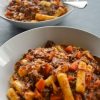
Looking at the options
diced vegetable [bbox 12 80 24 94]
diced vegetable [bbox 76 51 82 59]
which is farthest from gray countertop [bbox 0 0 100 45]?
diced vegetable [bbox 12 80 24 94]

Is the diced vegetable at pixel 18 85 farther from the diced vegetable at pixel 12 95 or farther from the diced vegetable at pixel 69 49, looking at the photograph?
A: the diced vegetable at pixel 69 49

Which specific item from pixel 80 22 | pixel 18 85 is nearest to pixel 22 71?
pixel 18 85

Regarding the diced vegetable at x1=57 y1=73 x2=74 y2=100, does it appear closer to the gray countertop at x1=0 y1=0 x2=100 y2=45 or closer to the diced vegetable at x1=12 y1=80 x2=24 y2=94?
the diced vegetable at x1=12 y1=80 x2=24 y2=94

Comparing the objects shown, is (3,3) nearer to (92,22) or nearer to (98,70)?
(92,22)

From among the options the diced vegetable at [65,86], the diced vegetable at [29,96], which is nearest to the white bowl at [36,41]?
the diced vegetable at [29,96]

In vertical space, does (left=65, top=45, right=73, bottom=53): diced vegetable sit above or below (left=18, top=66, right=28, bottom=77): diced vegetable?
above

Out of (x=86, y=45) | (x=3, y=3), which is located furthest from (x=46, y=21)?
(x=3, y=3)

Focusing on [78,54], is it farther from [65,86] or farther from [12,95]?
[12,95]
